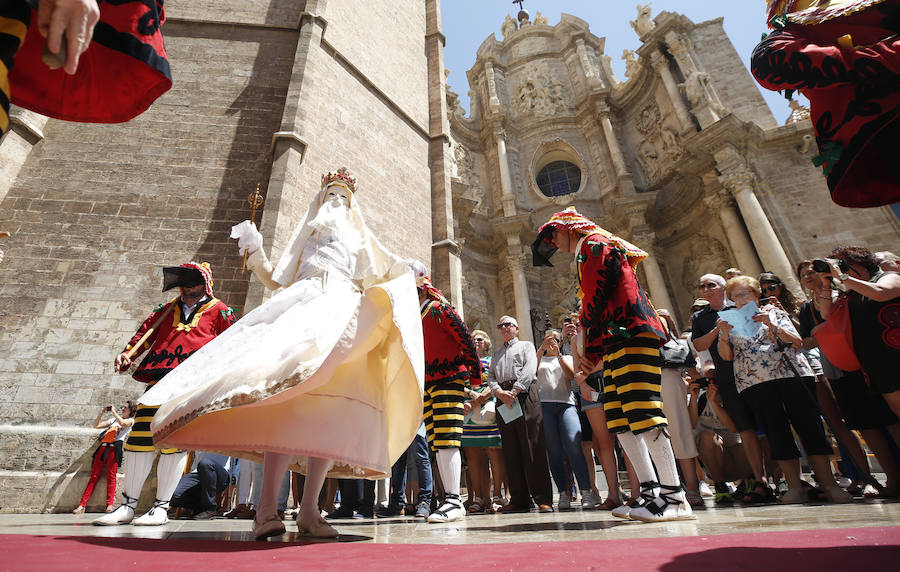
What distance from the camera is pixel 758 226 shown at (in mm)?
14000

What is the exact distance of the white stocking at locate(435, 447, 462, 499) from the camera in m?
3.60

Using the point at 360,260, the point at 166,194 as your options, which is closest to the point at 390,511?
the point at 360,260

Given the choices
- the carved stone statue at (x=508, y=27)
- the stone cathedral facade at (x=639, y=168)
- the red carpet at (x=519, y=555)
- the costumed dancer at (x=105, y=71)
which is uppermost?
the carved stone statue at (x=508, y=27)

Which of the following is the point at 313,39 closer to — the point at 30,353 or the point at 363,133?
the point at 363,133

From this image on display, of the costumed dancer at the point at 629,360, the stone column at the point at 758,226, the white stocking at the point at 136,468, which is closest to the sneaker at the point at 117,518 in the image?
the white stocking at the point at 136,468

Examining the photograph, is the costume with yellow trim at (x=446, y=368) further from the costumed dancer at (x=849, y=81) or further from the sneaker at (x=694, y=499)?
the costumed dancer at (x=849, y=81)

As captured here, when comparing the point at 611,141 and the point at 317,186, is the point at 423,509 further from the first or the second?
the point at 611,141

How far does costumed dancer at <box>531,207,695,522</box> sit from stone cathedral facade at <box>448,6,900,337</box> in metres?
13.1

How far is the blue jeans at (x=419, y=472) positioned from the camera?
178 inches

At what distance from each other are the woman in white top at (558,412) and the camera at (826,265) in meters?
2.32

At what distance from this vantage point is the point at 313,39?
9945 millimetres

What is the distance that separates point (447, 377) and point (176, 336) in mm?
2422

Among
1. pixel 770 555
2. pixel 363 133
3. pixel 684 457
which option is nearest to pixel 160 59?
pixel 770 555

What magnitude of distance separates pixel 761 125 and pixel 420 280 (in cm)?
1789
